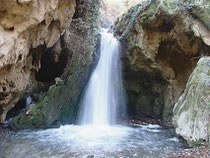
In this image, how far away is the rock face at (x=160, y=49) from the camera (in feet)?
34.3

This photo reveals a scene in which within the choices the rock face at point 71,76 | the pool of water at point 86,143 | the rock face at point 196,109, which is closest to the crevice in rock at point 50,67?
the rock face at point 71,76

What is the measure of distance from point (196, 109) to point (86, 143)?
4308 millimetres

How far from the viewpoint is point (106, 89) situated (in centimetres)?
1419

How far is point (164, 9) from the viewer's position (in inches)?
429

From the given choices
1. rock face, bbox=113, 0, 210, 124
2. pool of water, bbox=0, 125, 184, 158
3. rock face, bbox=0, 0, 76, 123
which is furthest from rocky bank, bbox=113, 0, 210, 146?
rock face, bbox=0, 0, 76, 123

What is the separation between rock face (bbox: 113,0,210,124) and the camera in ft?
34.3

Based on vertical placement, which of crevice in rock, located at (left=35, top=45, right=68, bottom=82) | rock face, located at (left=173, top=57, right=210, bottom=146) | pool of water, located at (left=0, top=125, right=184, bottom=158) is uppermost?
crevice in rock, located at (left=35, top=45, right=68, bottom=82)

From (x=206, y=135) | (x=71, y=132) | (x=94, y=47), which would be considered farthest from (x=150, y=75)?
(x=206, y=135)

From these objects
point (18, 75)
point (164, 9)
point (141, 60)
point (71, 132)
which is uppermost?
point (164, 9)

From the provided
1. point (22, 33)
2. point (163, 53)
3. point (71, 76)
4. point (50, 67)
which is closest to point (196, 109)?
point (22, 33)

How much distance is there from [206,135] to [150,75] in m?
7.60

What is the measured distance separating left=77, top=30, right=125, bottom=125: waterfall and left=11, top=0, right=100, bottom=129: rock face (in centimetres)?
73

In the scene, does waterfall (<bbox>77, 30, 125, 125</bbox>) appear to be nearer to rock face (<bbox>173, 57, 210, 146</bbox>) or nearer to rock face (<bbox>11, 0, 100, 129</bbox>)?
rock face (<bbox>11, 0, 100, 129</bbox>)

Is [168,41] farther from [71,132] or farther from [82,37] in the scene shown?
[71,132]
